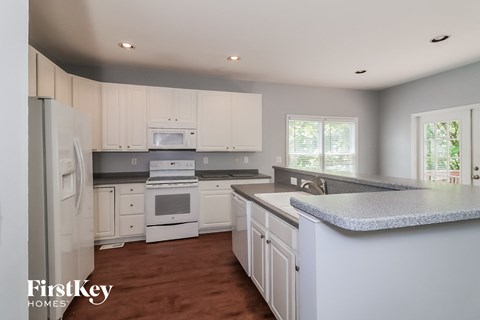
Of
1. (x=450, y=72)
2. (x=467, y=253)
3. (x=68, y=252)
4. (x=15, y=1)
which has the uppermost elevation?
(x=450, y=72)

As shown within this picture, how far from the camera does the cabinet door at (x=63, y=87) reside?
270cm

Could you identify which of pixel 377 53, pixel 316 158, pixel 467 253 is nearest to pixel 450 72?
pixel 377 53

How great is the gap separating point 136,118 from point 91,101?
0.59m

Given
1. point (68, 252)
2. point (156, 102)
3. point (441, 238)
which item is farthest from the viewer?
point (156, 102)

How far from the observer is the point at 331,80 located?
4.35 m

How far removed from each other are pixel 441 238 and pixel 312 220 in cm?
55

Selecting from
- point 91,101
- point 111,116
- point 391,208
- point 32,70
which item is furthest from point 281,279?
point 91,101

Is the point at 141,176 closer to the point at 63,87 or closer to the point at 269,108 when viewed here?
the point at 63,87

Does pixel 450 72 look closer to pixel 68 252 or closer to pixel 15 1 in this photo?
pixel 15 1

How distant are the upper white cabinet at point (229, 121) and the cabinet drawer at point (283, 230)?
7.78 ft

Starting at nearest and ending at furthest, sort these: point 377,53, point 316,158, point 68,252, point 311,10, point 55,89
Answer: point 68,252, point 311,10, point 55,89, point 377,53, point 316,158

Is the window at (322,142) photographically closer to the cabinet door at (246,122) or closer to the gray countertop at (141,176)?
the cabinet door at (246,122)

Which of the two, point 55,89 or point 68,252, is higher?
point 55,89

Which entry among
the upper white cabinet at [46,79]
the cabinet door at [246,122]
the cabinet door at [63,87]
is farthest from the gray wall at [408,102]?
the cabinet door at [63,87]
